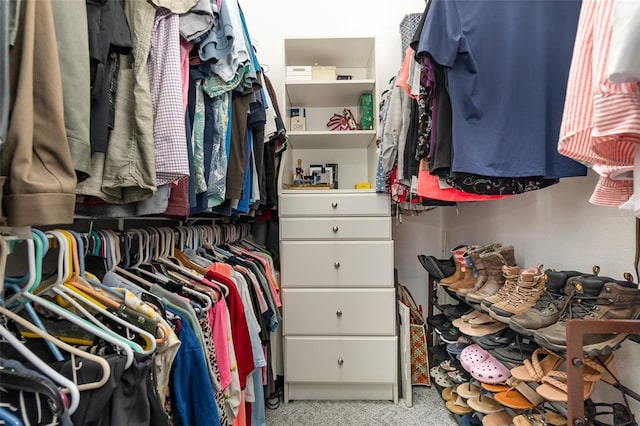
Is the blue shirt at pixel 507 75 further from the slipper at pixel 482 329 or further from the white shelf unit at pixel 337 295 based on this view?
the white shelf unit at pixel 337 295

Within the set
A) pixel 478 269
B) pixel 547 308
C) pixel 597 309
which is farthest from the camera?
pixel 478 269

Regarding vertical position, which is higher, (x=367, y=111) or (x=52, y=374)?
(x=367, y=111)

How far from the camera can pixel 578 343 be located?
0.82m

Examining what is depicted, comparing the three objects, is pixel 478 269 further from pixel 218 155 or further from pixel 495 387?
pixel 218 155

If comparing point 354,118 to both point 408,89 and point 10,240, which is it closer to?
point 408,89

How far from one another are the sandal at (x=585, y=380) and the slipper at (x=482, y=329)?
34 cm

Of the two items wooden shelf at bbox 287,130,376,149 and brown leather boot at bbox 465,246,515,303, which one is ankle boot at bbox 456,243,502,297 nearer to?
brown leather boot at bbox 465,246,515,303

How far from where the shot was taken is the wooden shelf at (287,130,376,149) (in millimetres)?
2094

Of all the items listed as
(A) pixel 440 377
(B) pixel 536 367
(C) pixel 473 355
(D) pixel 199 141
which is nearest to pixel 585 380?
(B) pixel 536 367

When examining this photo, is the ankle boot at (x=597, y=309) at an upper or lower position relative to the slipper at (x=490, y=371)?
upper

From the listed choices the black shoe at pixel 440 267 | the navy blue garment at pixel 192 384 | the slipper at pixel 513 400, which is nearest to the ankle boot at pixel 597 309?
the slipper at pixel 513 400

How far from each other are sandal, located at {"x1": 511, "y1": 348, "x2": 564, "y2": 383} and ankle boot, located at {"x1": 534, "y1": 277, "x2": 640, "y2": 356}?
5.4 inches

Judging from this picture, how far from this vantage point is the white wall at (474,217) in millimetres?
1158

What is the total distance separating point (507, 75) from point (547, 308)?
2.29ft
